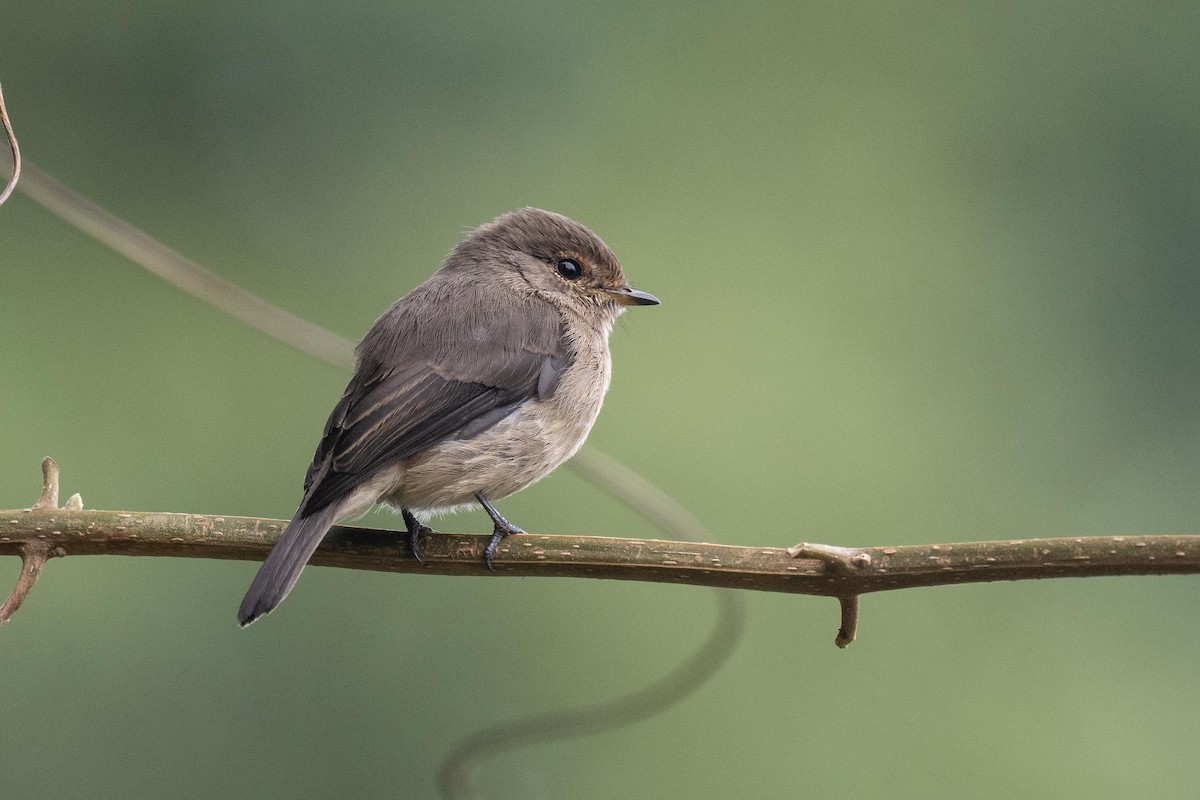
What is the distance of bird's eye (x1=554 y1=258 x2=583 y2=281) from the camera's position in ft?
11.9

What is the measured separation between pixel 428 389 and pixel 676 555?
874 mm

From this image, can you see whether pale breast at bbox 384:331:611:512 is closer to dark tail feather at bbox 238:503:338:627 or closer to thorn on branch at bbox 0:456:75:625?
dark tail feather at bbox 238:503:338:627

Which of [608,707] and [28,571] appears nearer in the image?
[28,571]

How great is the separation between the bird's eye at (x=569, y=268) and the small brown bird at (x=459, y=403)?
0.11m

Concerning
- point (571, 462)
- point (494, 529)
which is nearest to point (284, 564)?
point (494, 529)

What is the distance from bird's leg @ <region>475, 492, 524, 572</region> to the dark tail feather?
312 mm

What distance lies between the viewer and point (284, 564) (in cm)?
230

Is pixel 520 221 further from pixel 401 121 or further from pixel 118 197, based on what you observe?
pixel 401 121

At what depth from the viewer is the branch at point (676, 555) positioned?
2.08m

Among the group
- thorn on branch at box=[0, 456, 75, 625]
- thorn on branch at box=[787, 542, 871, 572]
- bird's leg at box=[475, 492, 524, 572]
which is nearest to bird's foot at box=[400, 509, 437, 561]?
bird's leg at box=[475, 492, 524, 572]

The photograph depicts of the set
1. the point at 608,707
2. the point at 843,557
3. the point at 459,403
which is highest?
the point at 459,403

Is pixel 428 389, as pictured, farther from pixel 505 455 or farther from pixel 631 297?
pixel 631 297

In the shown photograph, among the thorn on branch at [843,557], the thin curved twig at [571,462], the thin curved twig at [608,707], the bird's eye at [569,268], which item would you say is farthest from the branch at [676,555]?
the bird's eye at [569,268]

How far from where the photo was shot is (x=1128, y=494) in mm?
5602
